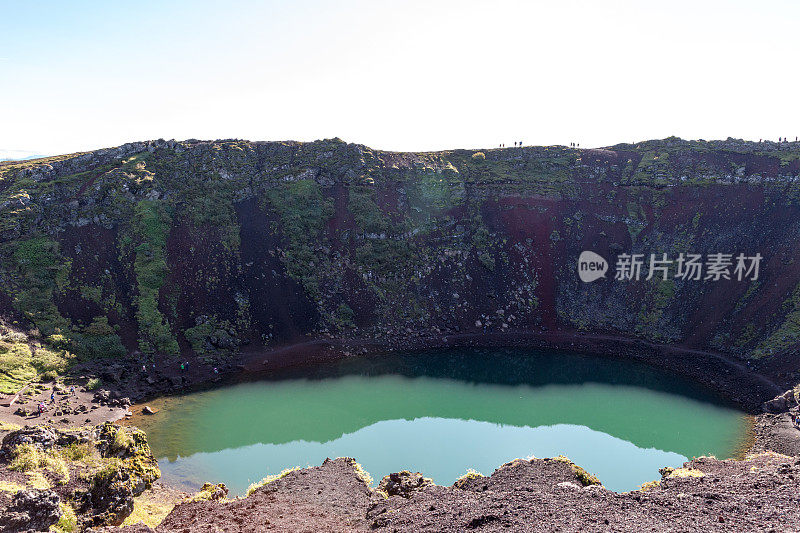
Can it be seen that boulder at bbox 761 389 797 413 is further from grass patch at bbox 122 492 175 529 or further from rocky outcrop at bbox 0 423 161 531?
rocky outcrop at bbox 0 423 161 531

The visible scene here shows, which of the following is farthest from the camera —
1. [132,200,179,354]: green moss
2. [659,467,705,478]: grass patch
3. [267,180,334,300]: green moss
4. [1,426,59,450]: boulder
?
[267,180,334,300]: green moss

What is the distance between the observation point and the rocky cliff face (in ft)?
115

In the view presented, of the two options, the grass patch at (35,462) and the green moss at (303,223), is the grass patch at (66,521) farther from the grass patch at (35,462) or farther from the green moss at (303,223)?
the green moss at (303,223)

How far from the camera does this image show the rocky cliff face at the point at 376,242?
3494 cm

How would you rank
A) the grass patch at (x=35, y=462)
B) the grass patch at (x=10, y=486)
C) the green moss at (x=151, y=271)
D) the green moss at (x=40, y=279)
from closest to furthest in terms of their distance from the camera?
the grass patch at (x=10, y=486), the grass patch at (x=35, y=462), the green moss at (x=40, y=279), the green moss at (x=151, y=271)

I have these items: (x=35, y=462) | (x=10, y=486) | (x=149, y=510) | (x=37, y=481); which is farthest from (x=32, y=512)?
(x=149, y=510)

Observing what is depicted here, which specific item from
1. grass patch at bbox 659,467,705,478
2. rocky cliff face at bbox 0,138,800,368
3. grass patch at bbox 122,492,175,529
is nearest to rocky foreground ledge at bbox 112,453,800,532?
grass patch at bbox 659,467,705,478

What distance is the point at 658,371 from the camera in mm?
33906

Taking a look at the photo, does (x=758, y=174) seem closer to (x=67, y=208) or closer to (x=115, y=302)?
(x=115, y=302)

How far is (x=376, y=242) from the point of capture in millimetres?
43062

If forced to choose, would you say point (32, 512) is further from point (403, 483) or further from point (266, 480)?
point (403, 483)

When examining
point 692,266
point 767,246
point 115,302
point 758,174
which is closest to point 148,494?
point 115,302

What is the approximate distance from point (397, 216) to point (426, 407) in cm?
2078

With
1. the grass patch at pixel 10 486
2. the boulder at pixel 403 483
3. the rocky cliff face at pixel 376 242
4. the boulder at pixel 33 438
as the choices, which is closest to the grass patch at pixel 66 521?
the grass patch at pixel 10 486
